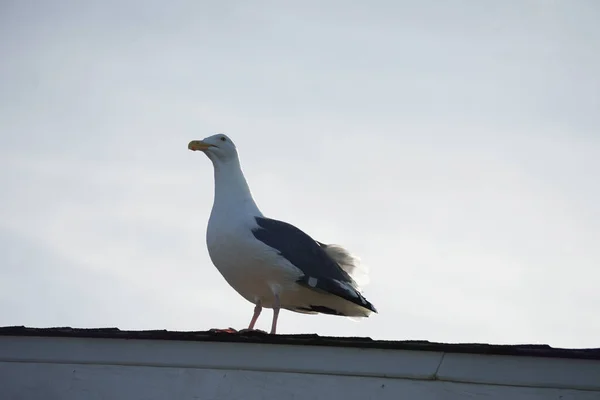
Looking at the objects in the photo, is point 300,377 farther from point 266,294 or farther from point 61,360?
point 266,294

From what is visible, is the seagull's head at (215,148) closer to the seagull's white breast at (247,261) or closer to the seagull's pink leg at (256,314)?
the seagull's white breast at (247,261)

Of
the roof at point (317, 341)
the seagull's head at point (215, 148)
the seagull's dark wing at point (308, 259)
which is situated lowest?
the roof at point (317, 341)

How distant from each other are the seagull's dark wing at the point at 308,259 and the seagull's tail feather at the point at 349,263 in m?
0.42

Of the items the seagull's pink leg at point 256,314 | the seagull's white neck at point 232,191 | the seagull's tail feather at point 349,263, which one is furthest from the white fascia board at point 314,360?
the seagull's tail feather at point 349,263

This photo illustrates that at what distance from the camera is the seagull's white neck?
35.1 feet

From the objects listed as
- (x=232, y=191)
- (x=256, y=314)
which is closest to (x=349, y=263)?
(x=256, y=314)

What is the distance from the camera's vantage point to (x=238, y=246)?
10094mm

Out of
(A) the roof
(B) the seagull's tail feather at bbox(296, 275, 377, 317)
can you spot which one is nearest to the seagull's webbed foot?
(B) the seagull's tail feather at bbox(296, 275, 377, 317)

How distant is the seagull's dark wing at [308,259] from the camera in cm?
1007

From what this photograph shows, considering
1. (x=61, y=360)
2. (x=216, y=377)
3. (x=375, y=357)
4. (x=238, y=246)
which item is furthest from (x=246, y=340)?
(x=238, y=246)

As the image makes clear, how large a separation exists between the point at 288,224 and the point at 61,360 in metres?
3.32

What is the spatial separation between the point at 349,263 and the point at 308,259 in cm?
100

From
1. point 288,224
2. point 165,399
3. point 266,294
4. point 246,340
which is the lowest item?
point 165,399

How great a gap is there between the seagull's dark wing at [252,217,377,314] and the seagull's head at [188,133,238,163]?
1064mm
